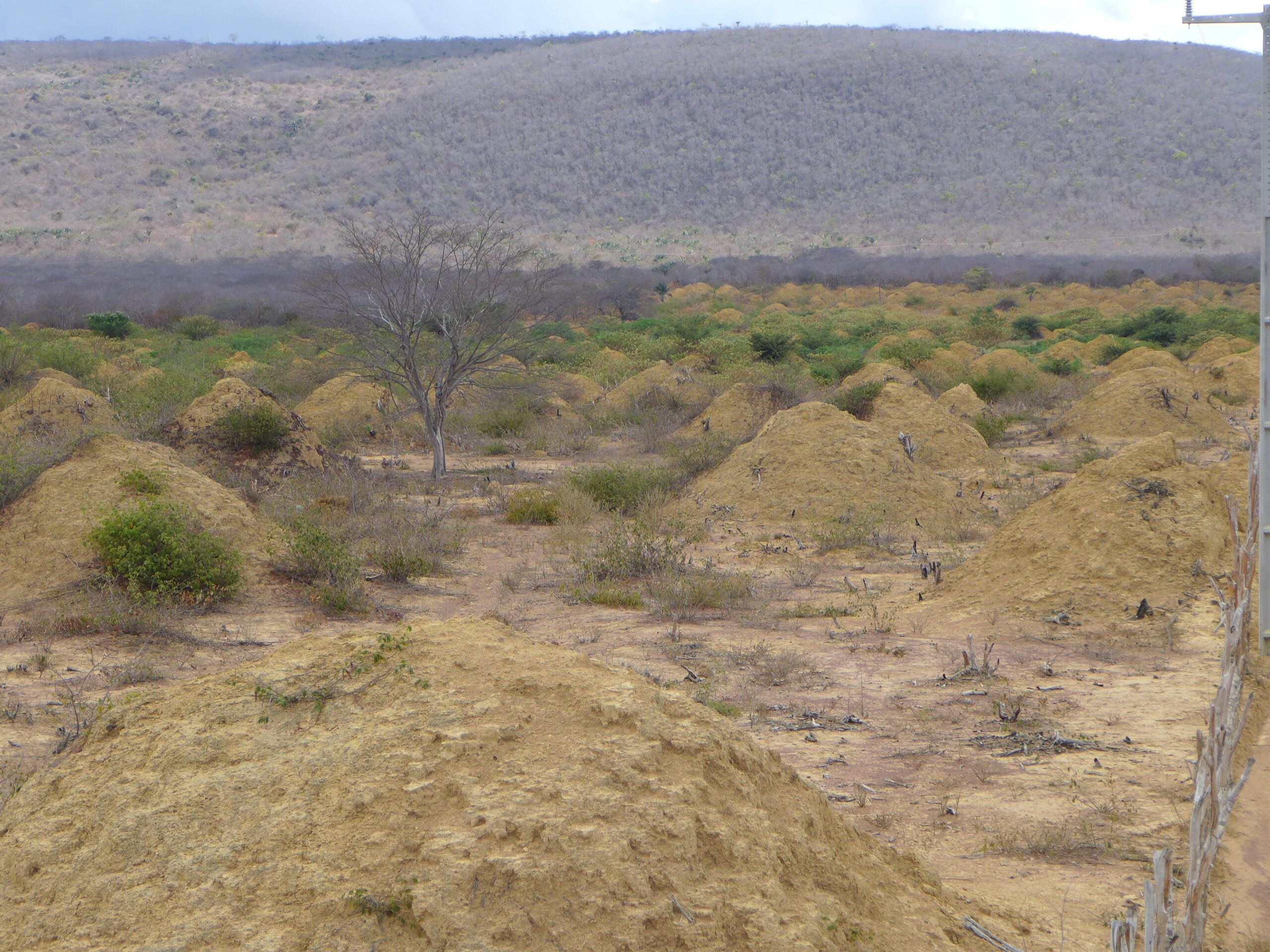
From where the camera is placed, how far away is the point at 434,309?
45.8 ft

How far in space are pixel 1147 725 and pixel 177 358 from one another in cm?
2190

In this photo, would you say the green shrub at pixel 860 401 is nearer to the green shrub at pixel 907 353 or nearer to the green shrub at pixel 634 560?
the green shrub at pixel 634 560

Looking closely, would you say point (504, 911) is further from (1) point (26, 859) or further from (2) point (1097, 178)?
(2) point (1097, 178)

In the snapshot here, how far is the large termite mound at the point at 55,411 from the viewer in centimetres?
1216

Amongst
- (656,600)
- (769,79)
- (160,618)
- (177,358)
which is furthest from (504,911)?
(769,79)

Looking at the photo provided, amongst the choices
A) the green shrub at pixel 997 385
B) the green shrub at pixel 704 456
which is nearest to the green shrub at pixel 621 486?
the green shrub at pixel 704 456

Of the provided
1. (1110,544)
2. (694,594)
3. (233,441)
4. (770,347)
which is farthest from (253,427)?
(770,347)

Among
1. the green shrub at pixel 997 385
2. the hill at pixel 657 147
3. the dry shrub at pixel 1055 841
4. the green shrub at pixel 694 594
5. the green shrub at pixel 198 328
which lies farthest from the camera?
the hill at pixel 657 147

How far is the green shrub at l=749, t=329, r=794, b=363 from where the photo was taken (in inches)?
908

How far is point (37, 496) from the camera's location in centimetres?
795

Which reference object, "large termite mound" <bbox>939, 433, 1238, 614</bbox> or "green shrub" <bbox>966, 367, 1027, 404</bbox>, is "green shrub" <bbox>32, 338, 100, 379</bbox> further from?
"green shrub" <bbox>966, 367, 1027, 404</bbox>

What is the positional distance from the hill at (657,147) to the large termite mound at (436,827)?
4895 centimetres

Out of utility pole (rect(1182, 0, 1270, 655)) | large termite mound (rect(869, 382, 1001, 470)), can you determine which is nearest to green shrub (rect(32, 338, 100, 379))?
large termite mound (rect(869, 382, 1001, 470))

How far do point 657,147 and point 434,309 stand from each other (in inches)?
2077
